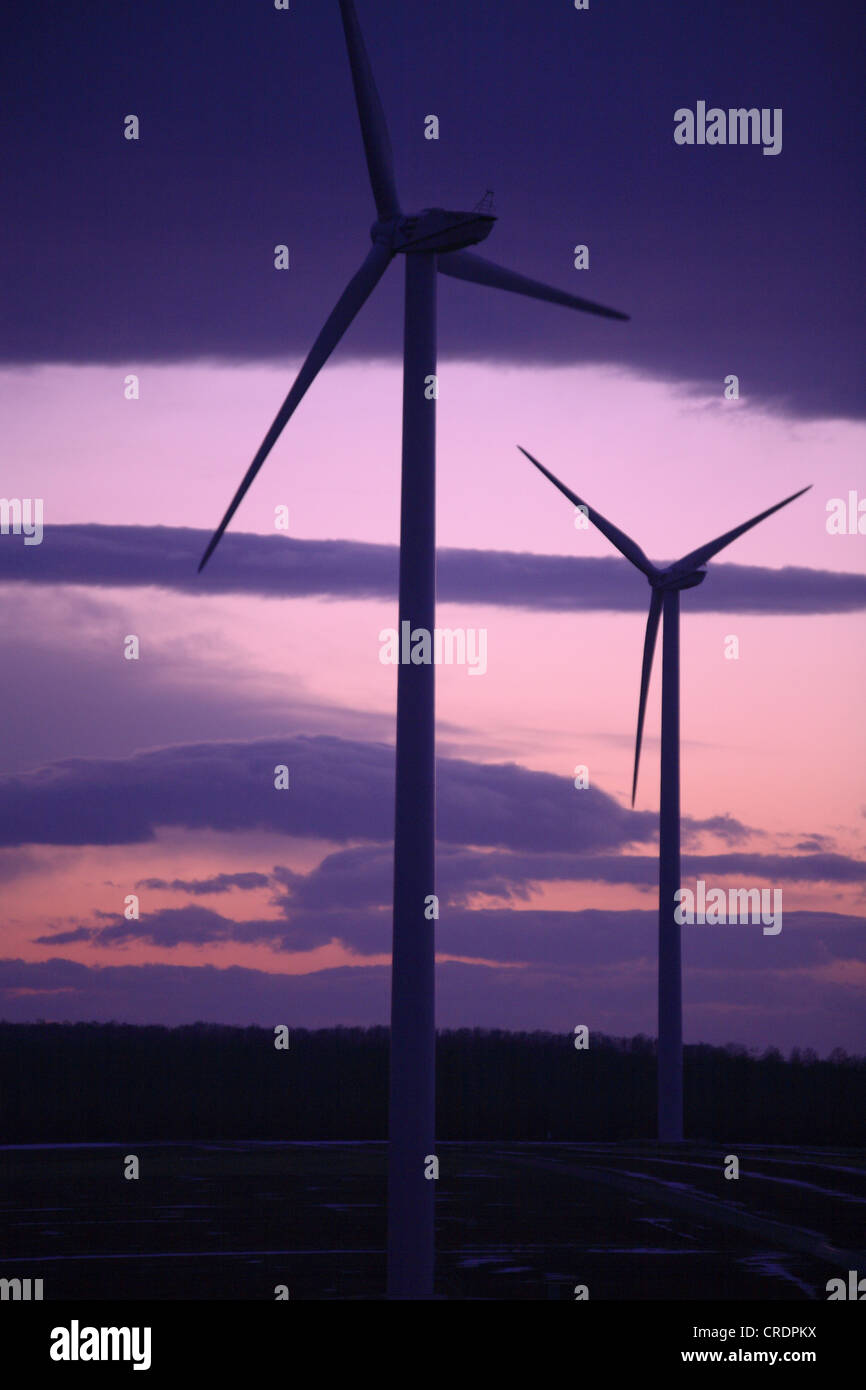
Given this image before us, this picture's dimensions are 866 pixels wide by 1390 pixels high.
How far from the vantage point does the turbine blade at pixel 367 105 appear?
3038 centimetres

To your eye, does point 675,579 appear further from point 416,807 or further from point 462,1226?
point 416,807

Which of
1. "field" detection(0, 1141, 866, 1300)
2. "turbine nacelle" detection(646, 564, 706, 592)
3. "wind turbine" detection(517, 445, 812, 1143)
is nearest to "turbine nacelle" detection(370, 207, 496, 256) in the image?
"field" detection(0, 1141, 866, 1300)

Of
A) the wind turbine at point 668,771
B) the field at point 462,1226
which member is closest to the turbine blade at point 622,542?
the wind turbine at point 668,771

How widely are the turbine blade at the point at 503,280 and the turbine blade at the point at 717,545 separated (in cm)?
2585

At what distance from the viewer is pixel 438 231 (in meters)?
27.8

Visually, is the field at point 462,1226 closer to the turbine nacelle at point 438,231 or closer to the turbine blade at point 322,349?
the turbine blade at point 322,349

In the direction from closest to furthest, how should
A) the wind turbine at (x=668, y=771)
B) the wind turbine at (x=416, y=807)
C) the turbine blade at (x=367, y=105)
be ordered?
the wind turbine at (x=416, y=807) → the turbine blade at (x=367, y=105) → the wind turbine at (x=668, y=771)

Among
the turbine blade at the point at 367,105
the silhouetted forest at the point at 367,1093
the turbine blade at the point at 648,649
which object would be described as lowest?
the silhouetted forest at the point at 367,1093

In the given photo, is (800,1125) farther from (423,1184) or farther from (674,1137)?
(423,1184)

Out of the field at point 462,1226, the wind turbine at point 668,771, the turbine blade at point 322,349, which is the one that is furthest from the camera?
the wind turbine at point 668,771

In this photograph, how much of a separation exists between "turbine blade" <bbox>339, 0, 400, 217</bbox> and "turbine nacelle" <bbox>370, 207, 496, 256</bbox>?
213 cm

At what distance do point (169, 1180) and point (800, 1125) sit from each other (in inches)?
1895

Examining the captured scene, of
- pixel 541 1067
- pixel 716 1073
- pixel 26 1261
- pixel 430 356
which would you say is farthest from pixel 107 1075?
pixel 430 356

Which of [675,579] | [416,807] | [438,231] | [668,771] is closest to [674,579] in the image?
[675,579]
